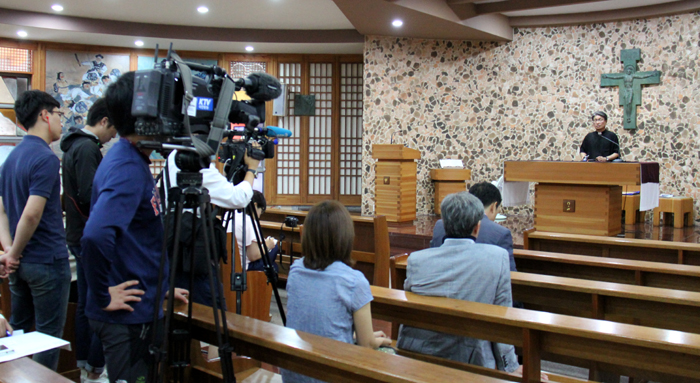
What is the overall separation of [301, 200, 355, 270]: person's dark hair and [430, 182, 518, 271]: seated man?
711mm

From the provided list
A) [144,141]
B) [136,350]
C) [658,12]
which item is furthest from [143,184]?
[658,12]

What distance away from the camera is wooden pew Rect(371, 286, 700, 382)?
1.51 metres

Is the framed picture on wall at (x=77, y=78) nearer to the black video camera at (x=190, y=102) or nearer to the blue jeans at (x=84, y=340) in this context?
the blue jeans at (x=84, y=340)

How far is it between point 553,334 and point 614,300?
79cm

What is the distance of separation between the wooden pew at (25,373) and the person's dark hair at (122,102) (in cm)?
61

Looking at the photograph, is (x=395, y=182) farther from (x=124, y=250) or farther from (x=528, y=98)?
(x=124, y=250)

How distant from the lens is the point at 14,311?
225 centimetres

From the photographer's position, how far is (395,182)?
269 inches

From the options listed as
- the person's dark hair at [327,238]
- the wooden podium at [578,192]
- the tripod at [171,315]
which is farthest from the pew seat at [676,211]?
the tripod at [171,315]

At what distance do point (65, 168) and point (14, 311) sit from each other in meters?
0.63

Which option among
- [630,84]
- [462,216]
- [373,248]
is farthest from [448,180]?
[462,216]

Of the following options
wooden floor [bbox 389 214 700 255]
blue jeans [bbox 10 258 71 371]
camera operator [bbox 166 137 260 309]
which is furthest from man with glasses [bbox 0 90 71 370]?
wooden floor [bbox 389 214 700 255]

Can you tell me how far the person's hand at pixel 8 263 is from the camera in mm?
2109

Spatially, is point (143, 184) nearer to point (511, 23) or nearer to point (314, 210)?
point (314, 210)
